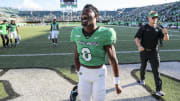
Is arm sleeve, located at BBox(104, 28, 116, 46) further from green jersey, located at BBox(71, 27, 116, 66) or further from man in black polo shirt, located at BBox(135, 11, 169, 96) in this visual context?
man in black polo shirt, located at BBox(135, 11, 169, 96)

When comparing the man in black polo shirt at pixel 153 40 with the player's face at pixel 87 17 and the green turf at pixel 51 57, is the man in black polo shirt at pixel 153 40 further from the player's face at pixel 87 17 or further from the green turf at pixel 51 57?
the green turf at pixel 51 57

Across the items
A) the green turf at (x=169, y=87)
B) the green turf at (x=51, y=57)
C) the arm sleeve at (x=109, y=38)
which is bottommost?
the green turf at (x=169, y=87)

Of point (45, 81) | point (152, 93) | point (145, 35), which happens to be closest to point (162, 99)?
point (152, 93)

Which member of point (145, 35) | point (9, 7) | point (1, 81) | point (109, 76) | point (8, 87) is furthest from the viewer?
point (9, 7)

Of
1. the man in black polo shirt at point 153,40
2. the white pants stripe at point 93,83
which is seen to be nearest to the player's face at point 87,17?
the white pants stripe at point 93,83

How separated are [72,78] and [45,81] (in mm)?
763

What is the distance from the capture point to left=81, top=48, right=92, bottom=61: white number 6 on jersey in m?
2.15

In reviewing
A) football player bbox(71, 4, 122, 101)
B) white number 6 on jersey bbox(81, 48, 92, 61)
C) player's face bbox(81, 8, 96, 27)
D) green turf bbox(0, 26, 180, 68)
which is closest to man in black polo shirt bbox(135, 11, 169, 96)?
football player bbox(71, 4, 122, 101)

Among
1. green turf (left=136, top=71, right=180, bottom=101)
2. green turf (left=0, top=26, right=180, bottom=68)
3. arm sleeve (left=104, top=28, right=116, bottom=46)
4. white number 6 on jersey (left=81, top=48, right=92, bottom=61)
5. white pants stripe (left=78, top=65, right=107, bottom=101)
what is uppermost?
arm sleeve (left=104, top=28, right=116, bottom=46)

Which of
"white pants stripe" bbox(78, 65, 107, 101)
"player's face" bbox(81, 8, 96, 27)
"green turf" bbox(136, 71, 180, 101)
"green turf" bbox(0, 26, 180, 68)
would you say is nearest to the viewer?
"player's face" bbox(81, 8, 96, 27)

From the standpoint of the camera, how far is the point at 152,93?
3809mm

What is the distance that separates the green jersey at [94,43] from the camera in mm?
2062

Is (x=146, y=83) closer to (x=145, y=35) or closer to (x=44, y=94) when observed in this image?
(x=145, y=35)

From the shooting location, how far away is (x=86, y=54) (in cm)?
218
